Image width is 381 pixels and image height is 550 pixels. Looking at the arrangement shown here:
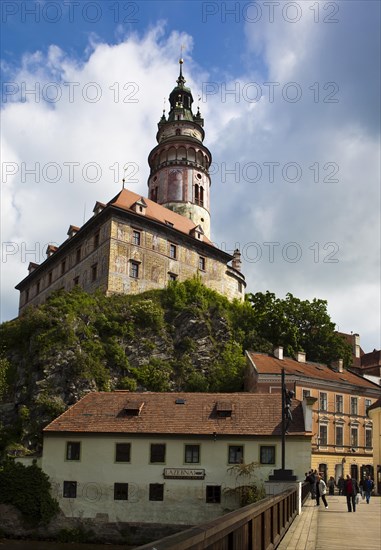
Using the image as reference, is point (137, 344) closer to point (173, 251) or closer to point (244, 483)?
point (173, 251)

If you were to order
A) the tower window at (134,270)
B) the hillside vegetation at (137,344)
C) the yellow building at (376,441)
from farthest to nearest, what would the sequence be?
1. the tower window at (134,270)
2. the hillside vegetation at (137,344)
3. the yellow building at (376,441)

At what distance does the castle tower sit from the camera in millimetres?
73750

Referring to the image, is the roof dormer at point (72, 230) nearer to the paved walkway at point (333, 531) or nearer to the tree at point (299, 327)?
the tree at point (299, 327)

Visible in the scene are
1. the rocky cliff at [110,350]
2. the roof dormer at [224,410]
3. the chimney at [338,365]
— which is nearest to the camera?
the roof dormer at [224,410]

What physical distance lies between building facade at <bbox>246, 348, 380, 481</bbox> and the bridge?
23.0 metres

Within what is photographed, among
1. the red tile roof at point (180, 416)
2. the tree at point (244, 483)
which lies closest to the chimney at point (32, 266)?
the red tile roof at point (180, 416)

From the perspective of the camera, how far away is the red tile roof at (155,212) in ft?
198

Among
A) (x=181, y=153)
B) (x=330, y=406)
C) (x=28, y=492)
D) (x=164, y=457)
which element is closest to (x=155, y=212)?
(x=181, y=153)

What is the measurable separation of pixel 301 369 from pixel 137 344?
14.7m

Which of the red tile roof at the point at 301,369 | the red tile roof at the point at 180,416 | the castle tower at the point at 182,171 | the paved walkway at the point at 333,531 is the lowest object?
the paved walkway at the point at 333,531

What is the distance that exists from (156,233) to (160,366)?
15.7 meters

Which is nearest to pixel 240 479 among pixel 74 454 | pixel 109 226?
pixel 74 454

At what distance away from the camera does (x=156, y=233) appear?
2371 inches

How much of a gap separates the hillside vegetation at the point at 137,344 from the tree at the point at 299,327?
0.34 feet
